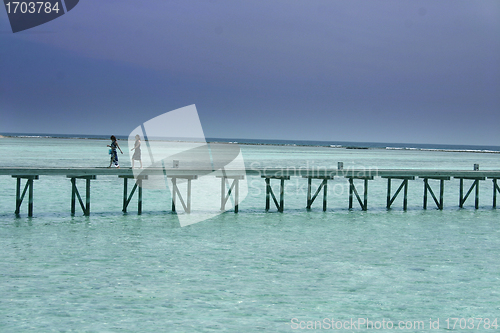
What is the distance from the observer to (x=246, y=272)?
13.1 m

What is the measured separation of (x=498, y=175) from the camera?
2606 centimetres

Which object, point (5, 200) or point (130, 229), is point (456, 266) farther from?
point (5, 200)

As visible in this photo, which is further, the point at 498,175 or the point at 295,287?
the point at 498,175

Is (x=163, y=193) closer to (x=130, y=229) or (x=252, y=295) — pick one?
(x=130, y=229)

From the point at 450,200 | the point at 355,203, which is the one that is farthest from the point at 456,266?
the point at 450,200

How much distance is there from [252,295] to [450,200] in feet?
82.9

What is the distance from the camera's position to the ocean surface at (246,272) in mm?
9711

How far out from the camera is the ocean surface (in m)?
9.71

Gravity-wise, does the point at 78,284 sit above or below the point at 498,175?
below

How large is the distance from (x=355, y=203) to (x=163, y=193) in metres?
12.6

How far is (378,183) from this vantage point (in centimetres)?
4531

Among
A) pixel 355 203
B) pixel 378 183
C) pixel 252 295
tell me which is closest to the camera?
pixel 252 295

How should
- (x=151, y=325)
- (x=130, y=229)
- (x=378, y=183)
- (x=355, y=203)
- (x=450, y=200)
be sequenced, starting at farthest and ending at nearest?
(x=378, y=183)
(x=450, y=200)
(x=355, y=203)
(x=130, y=229)
(x=151, y=325)

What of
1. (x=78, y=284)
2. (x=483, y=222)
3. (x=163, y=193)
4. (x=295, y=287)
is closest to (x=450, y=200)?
(x=483, y=222)
